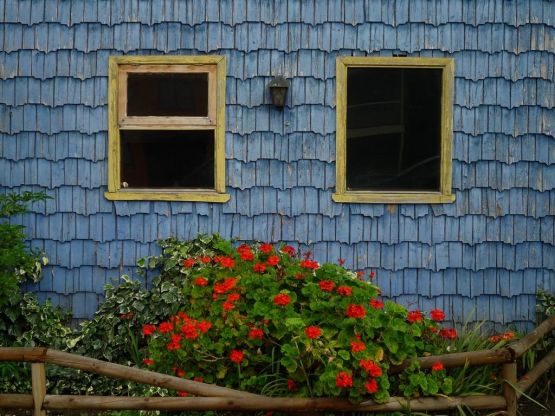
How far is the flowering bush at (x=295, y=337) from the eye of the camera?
4570 millimetres

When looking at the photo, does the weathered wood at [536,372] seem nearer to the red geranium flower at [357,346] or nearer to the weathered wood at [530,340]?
the weathered wood at [530,340]

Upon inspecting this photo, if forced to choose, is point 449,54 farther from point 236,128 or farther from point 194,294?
point 194,294

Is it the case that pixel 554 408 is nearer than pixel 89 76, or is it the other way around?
pixel 554 408

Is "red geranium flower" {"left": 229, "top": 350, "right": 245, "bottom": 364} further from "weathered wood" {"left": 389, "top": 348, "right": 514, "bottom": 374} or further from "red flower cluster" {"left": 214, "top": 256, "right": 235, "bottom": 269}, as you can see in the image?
"weathered wood" {"left": 389, "top": 348, "right": 514, "bottom": 374}

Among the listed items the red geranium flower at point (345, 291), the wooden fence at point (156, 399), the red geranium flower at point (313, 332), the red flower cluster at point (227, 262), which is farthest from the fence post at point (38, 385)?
the red geranium flower at point (345, 291)

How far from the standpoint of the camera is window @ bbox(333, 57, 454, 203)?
20.2 feet

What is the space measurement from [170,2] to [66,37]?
0.95 metres

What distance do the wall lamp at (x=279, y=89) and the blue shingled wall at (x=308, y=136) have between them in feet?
0.37

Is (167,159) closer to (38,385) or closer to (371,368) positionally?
(38,385)

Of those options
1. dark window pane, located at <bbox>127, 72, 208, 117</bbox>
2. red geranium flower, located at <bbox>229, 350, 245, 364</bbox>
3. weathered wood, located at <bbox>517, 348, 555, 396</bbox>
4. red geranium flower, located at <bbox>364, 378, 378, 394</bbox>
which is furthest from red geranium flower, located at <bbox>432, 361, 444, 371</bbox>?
dark window pane, located at <bbox>127, 72, 208, 117</bbox>

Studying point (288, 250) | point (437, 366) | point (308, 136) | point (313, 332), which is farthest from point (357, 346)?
point (308, 136)

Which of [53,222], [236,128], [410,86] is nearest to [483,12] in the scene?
[410,86]

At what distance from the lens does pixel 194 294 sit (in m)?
5.13

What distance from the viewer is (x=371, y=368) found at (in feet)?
14.6
